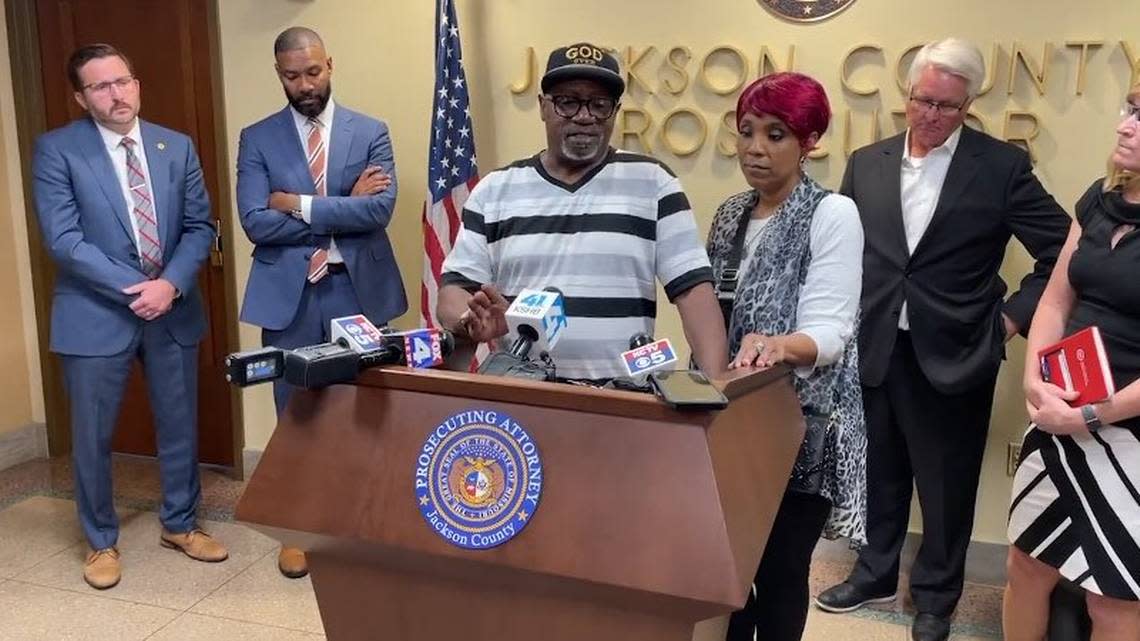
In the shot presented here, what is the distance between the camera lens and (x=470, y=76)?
3256 millimetres

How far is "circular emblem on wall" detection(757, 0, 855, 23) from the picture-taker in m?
2.82

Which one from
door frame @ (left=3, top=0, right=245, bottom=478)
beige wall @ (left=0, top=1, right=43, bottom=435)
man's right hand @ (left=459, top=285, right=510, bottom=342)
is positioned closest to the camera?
man's right hand @ (left=459, top=285, right=510, bottom=342)

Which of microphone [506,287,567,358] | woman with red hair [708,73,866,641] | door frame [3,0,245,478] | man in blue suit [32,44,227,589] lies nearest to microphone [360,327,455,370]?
microphone [506,287,567,358]

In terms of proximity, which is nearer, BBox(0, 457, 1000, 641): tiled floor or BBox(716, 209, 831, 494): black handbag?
BBox(716, 209, 831, 494): black handbag

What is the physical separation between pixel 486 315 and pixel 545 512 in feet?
1.39

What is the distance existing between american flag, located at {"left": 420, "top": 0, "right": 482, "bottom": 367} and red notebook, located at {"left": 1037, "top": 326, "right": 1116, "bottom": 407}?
1.81m

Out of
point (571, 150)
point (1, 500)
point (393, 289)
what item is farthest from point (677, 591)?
point (1, 500)

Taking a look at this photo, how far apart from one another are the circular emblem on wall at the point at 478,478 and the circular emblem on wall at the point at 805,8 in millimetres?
2186

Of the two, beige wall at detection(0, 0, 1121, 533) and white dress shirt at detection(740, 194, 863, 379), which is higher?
beige wall at detection(0, 0, 1121, 533)

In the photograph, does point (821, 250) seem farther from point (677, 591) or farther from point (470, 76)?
point (470, 76)

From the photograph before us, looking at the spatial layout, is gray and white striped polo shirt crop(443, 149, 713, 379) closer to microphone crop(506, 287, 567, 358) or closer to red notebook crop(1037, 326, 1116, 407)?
microphone crop(506, 287, 567, 358)

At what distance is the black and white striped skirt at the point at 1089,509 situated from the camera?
→ 1926mm

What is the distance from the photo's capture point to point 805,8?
2.85 metres

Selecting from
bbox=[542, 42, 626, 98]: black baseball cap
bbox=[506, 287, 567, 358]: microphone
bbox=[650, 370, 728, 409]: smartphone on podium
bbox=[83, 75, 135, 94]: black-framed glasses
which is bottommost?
bbox=[650, 370, 728, 409]: smartphone on podium
